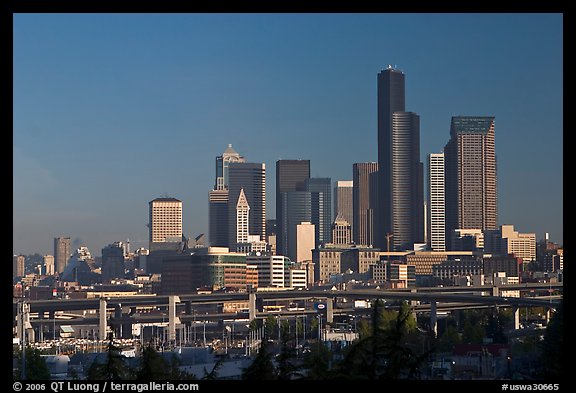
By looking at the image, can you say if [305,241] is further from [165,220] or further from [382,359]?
[382,359]

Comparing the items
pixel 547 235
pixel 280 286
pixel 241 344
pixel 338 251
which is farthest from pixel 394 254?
pixel 241 344

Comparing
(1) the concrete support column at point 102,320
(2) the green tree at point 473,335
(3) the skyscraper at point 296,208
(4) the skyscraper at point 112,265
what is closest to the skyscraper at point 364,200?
(3) the skyscraper at point 296,208

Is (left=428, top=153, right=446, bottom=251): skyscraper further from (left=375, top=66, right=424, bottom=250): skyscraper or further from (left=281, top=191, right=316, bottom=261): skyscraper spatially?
(left=281, top=191, right=316, bottom=261): skyscraper

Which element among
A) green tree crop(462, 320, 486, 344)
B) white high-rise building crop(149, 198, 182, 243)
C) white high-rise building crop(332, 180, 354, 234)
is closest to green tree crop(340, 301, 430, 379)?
green tree crop(462, 320, 486, 344)

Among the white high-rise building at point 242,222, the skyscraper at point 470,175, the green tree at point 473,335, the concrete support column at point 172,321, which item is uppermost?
the skyscraper at point 470,175

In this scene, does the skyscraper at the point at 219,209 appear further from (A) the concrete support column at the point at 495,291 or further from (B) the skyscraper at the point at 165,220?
(A) the concrete support column at the point at 495,291

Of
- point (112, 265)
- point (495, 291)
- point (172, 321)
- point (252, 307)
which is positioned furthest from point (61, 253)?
point (495, 291)

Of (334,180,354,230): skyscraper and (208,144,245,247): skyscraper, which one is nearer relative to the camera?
(208,144,245,247): skyscraper
